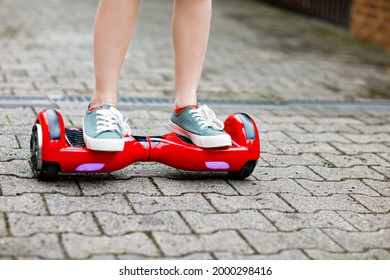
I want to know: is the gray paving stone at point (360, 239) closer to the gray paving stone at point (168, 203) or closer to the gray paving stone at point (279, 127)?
the gray paving stone at point (168, 203)

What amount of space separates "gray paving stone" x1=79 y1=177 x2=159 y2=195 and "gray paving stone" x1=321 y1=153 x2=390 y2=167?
3.19 ft

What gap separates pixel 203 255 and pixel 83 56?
3.66 m

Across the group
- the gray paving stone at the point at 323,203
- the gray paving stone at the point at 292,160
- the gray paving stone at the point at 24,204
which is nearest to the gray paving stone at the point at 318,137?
the gray paving stone at the point at 292,160

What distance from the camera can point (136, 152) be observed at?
9.55 feet

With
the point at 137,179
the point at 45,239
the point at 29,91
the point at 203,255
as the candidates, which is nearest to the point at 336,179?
the point at 137,179

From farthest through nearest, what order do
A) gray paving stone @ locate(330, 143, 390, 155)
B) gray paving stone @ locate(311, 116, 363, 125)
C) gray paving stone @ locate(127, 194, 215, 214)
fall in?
1. gray paving stone @ locate(311, 116, 363, 125)
2. gray paving stone @ locate(330, 143, 390, 155)
3. gray paving stone @ locate(127, 194, 215, 214)

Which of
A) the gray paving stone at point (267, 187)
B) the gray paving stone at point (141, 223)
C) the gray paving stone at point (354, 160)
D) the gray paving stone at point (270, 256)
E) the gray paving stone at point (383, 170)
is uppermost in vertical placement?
the gray paving stone at point (270, 256)

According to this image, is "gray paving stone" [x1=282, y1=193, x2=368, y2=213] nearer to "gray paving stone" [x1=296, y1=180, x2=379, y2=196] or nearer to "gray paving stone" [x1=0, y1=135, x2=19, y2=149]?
"gray paving stone" [x1=296, y1=180, x2=379, y2=196]

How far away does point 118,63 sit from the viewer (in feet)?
9.91

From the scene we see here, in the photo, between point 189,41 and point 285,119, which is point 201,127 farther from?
point 285,119

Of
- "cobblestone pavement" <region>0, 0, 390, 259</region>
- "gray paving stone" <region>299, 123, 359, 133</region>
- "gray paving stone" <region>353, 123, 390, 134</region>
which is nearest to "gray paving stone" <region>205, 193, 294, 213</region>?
"cobblestone pavement" <region>0, 0, 390, 259</region>

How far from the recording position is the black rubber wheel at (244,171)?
3.01m

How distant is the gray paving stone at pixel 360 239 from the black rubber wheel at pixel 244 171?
21.0 inches

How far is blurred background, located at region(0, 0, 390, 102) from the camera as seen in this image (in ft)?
16.3
